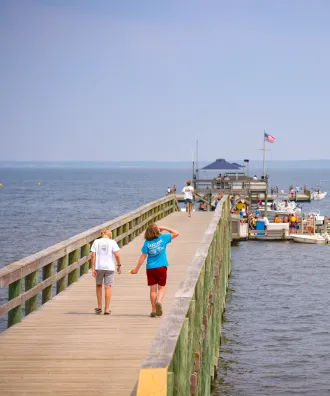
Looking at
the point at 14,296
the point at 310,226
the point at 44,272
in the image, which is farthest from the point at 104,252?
the point at 310,226

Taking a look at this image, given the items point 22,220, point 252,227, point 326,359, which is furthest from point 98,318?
point 22,220

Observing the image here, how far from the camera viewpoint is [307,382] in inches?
817

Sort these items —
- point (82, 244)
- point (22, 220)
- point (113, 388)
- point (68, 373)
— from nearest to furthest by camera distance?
point (113, 388), point (68, 373), point (82, 244), point (22, 220)

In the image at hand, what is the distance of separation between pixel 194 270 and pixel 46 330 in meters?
2.35

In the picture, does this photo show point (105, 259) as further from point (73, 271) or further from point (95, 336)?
point (73, 271)

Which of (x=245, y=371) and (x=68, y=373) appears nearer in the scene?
(x=68, y=373)

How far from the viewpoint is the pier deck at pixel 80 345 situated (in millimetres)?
8953

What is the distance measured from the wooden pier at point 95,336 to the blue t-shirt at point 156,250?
1.66 feet

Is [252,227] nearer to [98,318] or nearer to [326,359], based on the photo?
[326,359]

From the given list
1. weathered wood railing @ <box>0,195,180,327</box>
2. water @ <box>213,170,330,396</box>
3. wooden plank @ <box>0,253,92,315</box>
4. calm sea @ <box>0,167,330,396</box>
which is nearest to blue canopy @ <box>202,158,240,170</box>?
calm sea @ <box>0,167,330,396</box>

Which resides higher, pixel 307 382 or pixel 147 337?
pixel 147 337

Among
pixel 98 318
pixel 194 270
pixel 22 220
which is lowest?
pixel 22 220

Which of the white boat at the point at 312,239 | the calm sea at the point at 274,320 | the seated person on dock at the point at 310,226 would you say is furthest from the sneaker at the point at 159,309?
the seated person on dock at the point at 310,226

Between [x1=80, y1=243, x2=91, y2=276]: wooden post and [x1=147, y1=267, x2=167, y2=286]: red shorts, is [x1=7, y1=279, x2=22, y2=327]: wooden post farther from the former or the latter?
[x1=80, y1=243, x2=91, y2=276]: wooden post
